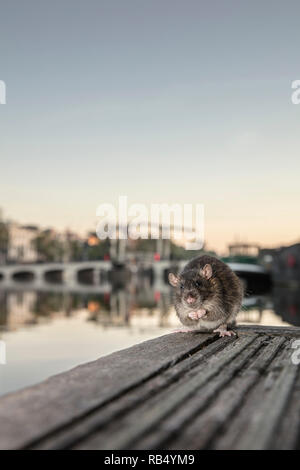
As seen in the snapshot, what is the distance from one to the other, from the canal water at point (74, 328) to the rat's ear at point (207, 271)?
49.4 feet

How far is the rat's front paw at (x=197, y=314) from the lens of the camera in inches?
155

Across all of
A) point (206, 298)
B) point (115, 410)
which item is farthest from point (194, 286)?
point (115, 410)

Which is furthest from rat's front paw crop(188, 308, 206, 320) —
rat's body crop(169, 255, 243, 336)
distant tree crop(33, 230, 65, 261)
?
distant tree crop(33, 230, 65, 261)

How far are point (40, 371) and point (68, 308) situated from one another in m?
26.4

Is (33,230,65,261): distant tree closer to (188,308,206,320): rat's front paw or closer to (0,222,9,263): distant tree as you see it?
(0,222,9,263): distant tree

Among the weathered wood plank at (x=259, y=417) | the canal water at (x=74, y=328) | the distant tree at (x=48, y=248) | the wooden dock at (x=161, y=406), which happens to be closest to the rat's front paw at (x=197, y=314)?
the wooden dock at (x=161, y=406)

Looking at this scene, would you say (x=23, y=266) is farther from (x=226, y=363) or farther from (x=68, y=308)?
(x=226, y=363)

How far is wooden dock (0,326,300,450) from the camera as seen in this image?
164 cm

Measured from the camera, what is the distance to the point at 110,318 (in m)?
40.8

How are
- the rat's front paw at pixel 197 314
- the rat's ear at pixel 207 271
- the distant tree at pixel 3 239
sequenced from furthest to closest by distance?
the distant tree at pixel 3 239, the rat's ear at pixel 207 271, the rat's front paw at pixel 197 314

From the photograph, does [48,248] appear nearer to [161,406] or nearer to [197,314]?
[197,314]

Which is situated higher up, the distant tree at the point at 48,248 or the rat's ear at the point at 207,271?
the rat's ear at the point at 207,271

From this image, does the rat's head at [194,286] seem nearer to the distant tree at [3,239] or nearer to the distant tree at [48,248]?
the distant tree at [3,239]
